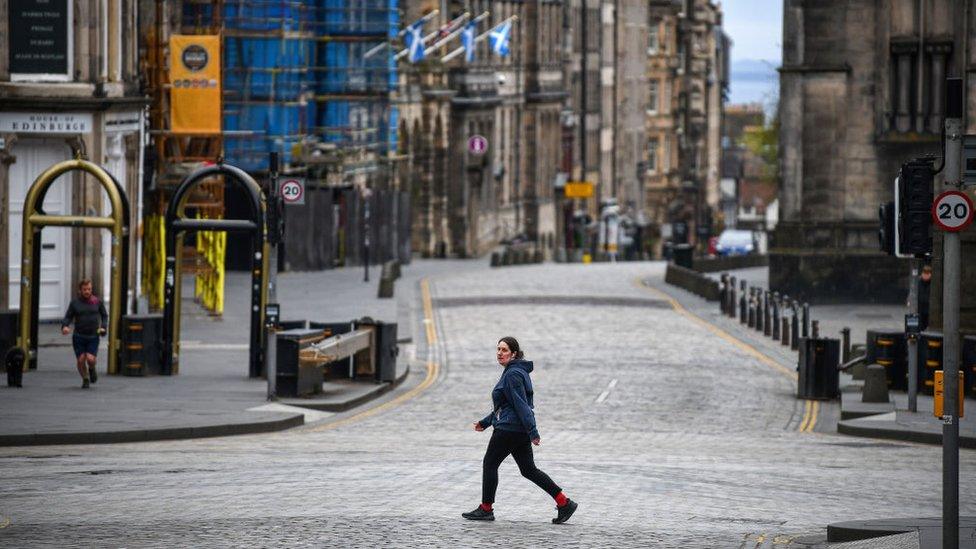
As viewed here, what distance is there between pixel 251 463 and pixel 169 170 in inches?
1064

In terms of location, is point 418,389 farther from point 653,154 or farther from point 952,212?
point 653,154

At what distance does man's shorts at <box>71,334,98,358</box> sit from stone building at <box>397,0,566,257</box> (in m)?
55.2

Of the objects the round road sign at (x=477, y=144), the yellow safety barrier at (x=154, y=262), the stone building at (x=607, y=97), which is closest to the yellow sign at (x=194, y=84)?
the yellow safety barrier at (x=154, y=262)

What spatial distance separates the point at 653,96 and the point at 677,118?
2.45 m

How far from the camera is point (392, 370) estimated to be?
106 feet

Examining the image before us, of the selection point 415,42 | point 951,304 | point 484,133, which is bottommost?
point 951,304

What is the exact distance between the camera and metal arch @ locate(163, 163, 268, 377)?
3109 centimetres

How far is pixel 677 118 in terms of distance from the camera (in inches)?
5438

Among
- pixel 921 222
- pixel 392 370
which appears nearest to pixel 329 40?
pixel 392 370

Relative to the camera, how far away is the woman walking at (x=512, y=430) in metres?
16.7

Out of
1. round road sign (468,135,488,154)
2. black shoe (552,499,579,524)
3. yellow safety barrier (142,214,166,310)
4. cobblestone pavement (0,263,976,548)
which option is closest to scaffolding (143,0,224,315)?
yellow safety barrier (142,214,166,310)

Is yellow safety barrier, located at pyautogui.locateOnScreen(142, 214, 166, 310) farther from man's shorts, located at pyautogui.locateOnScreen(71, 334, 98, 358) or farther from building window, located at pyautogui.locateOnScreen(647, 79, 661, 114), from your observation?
building window, located at pyautogui.locateOnScreen(647, 79, 661, 114)

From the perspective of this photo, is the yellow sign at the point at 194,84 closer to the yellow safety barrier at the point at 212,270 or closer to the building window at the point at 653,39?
the yellow safety barrier at the point at 212,270

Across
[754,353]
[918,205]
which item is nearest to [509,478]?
[918,205]
